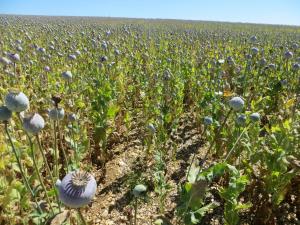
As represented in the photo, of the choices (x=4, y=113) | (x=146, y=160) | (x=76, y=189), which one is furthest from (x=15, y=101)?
(x=146, y=160)

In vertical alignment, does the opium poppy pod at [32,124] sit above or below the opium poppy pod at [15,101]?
below

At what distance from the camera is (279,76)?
7.42 metres

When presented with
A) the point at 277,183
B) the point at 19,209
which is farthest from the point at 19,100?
the point at 277,183

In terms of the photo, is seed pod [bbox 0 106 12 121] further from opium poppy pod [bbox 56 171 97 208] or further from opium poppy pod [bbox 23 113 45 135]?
opium poppy pod [bbox 56 171 97 208]

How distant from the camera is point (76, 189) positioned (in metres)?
1.55

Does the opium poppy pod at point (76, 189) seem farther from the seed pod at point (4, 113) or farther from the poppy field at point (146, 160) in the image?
the seed pod at point (4, 113)

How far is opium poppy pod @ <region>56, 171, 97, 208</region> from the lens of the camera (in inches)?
60.7

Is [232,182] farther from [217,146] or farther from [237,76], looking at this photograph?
[237,76]

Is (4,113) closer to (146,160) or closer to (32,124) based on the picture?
(32,124)

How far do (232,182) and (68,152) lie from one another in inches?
93.8

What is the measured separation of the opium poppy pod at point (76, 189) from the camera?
1541 mm

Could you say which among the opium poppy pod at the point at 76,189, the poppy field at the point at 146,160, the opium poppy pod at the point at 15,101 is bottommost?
the poppy field at the point at 146,160

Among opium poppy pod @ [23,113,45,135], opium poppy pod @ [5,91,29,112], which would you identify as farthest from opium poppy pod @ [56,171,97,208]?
opium poppy pod @ [5,91,29,112]

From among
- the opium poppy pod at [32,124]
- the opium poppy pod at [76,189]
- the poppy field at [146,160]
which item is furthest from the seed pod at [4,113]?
the opium poppy pod at [76,189]
